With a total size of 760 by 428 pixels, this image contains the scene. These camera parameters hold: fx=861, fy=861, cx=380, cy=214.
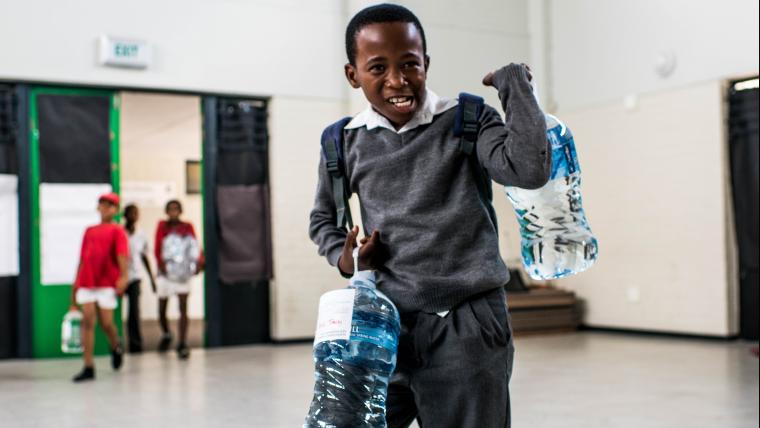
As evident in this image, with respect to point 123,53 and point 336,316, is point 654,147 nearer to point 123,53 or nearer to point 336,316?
point 123,53

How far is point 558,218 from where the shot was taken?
1.89m

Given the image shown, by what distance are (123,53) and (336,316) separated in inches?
292

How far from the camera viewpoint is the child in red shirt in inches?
266

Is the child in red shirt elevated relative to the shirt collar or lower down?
lower down

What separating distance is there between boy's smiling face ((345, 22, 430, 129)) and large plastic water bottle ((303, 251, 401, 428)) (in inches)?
15.4

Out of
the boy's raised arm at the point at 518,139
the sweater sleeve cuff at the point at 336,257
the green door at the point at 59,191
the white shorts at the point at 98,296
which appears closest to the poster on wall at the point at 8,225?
the green door at the point at 59,191

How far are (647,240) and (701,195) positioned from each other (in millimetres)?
916

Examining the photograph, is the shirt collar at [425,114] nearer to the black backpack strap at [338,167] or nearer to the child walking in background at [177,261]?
the black backpack strap at [338,167]

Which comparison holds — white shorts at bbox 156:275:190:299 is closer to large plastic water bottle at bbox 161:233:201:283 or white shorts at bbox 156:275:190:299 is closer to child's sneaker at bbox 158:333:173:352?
large plastic water bottle at bbox 161:233:201:283

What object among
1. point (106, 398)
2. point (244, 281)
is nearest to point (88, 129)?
point (244, 281)

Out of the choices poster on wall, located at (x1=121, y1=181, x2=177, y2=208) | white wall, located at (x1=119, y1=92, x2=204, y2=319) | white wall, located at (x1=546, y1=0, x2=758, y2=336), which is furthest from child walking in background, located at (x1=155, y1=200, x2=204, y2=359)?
poster on wall, located at (x1=121, y1=181, x2=177, y2=208)

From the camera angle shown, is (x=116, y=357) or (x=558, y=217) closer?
(x=558, y=217)

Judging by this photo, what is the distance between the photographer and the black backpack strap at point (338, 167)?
1881 millimetres

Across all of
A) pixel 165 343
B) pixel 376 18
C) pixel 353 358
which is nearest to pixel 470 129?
pixel 376 18
